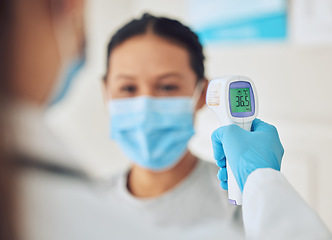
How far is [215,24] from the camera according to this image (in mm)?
1248

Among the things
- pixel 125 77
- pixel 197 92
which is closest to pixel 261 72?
pixel 197 92

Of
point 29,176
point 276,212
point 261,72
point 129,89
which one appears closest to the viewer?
point 276,212

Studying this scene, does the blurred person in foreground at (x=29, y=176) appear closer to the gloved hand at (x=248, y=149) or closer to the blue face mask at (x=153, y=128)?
the blue face mask at (x=153, y=128)

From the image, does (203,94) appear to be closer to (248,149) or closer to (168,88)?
(168,88)

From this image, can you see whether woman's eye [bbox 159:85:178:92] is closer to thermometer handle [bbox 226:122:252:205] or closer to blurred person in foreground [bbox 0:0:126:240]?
blurred person in foreground [bbox 0:0:126:240]

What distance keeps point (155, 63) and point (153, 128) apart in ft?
0.49

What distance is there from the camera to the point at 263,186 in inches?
13.0

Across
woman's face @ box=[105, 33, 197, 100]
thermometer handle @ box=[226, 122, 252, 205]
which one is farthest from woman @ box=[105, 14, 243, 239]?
thermometer handle @ box=[226, 122, 252, 205]

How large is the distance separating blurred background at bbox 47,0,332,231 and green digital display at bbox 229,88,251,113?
0.20m

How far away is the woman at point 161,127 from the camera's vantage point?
70cm

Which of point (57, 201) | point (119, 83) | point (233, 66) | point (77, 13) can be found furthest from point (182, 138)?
point (77, 13)

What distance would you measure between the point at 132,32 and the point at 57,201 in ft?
1.24

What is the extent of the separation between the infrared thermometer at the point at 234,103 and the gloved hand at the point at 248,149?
0.01m

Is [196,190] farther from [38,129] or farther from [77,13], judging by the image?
[77,13]
